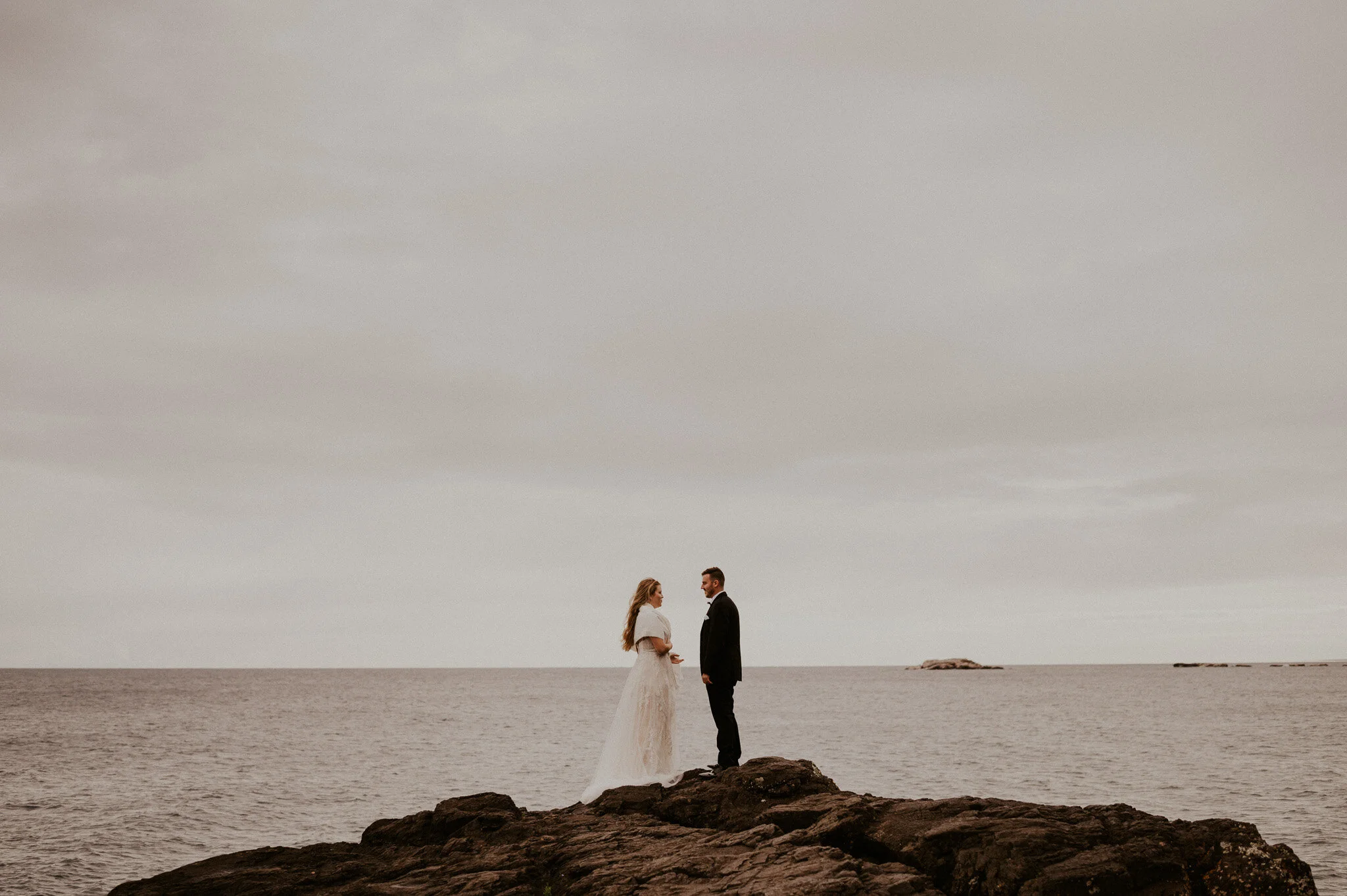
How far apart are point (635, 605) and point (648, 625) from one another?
41 centimetres

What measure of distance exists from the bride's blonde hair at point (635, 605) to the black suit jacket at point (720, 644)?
106 cm

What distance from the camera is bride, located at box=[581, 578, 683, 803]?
1666cm

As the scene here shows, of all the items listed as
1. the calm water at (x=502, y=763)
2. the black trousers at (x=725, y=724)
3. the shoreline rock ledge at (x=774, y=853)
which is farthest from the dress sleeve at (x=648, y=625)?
the calm water at (x=502, y=763)

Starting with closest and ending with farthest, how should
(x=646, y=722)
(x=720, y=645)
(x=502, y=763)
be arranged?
(x=720, y=645) < (x=646, y=722) < (x=502, y=763)

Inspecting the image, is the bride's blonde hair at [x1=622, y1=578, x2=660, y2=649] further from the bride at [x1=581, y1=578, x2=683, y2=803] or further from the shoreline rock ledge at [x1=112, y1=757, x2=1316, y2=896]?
the shoreline rock ledge at [x1=112, y1=757, x2=1316, y2=896]

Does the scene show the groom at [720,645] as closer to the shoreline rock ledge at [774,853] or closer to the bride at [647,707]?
the bride at [647,707]

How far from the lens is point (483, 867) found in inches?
520

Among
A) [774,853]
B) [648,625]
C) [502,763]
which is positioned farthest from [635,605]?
[502,763]

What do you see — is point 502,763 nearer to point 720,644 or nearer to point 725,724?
point 725,724

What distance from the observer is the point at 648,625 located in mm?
16641

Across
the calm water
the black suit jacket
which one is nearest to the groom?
the black suit jacket

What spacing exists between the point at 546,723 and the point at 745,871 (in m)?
67.4

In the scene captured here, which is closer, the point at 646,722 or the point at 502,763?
the point at 646,722

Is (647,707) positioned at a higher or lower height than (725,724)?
higher
